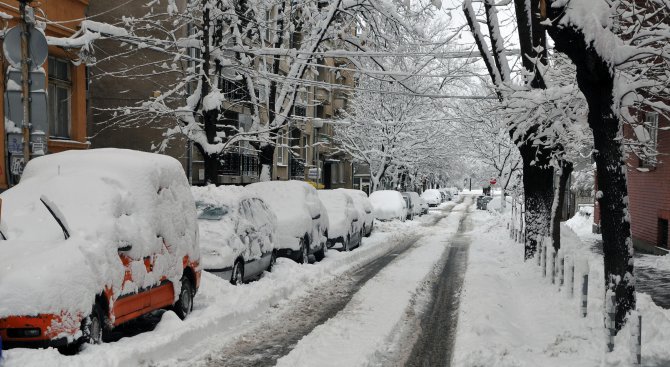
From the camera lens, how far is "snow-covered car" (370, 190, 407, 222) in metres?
35.4

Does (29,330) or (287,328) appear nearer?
(29,330)

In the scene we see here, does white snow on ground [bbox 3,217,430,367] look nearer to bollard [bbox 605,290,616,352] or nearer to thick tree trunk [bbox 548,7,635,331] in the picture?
bollard [bbox 605,290,616,352]

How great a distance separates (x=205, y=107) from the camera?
14961mm

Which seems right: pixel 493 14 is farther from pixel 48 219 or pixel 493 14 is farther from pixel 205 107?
pixel 48 219

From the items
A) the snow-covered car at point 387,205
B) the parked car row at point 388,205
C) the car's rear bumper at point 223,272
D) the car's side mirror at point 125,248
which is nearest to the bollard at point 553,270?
the car's rear bumper at point 223,272

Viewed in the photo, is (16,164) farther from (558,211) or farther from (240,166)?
(240,166)

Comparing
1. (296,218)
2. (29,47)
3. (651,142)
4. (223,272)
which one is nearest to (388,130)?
(296,218)

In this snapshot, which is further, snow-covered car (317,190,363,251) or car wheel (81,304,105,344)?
snow-covered car (317,190,363,251)

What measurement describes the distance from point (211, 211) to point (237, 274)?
1361mm

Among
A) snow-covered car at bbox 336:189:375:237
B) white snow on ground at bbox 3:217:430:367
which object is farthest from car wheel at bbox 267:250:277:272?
snow-covered car at bbox 336:189:375:237

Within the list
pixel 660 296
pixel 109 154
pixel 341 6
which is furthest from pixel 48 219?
pixel 341 6

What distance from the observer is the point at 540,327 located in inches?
372

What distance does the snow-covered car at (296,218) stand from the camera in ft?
51.0

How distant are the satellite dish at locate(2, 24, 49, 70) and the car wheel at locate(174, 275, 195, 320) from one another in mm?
3558
